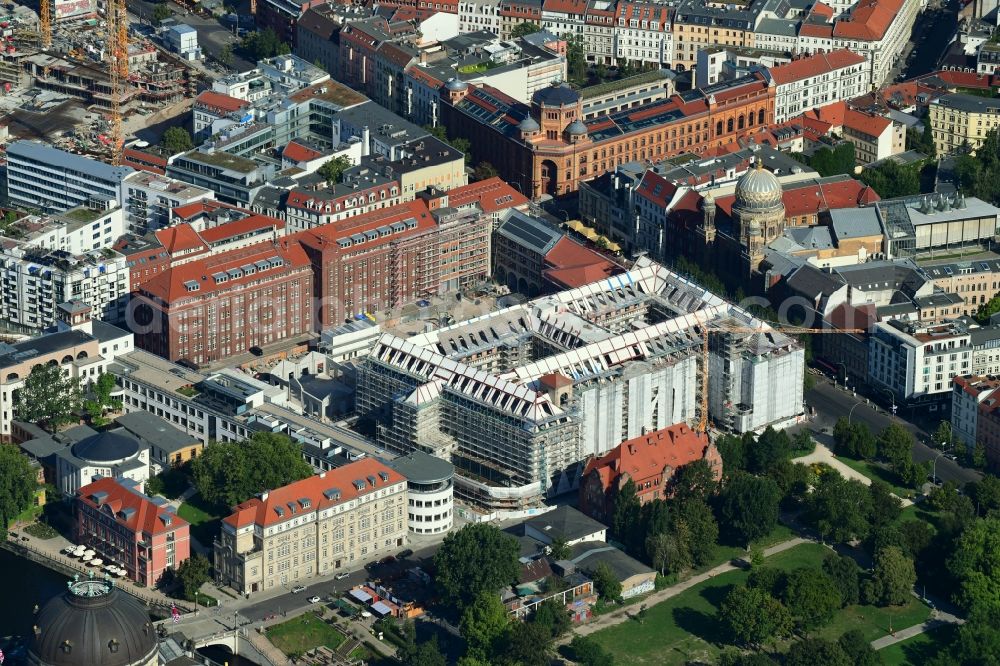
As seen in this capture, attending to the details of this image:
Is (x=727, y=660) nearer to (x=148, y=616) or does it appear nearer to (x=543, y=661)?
(x=543, y=661)

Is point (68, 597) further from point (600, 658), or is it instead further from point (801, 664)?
point (801, 664)

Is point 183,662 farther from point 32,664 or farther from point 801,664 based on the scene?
point 801,664

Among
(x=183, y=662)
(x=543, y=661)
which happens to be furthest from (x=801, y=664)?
(x=183, y=662)

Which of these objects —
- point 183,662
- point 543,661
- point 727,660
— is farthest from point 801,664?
point 183,662

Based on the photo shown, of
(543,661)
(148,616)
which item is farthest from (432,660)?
(148,616)
